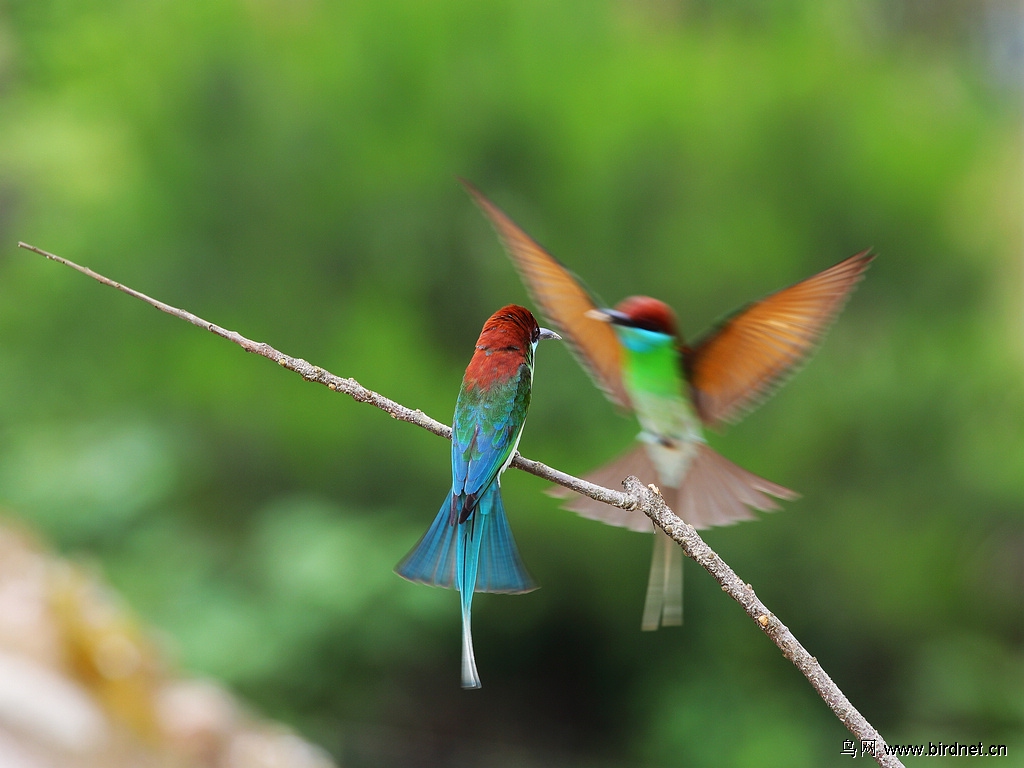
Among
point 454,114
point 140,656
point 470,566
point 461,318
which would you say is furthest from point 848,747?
point 454,114

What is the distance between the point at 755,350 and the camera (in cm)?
77

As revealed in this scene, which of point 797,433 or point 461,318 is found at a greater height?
point 461,318

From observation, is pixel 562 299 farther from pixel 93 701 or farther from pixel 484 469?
pixel 93 701

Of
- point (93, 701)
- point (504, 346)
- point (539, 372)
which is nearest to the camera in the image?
point (504, 346)

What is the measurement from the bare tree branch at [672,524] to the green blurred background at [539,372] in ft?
5.82

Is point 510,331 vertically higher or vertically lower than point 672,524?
higher

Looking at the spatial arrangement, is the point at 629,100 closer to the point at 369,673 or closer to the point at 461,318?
the point at 461,318

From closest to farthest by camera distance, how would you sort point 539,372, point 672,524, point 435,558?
1. point 672,524
2. point 435,558
3. point 539,372

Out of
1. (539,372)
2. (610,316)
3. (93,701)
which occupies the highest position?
(539,372)

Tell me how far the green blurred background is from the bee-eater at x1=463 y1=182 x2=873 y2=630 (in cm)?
161

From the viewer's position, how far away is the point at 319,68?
10.1 feet

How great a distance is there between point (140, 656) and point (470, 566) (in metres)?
1.83

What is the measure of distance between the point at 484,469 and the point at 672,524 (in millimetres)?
211

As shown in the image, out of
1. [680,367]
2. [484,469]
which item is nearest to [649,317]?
[680,367]
